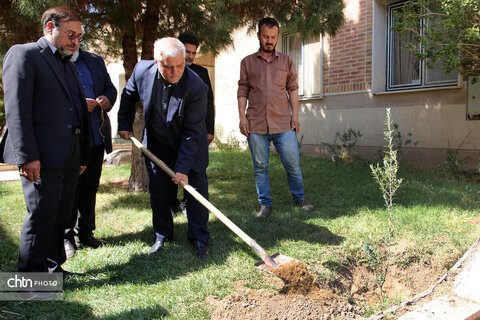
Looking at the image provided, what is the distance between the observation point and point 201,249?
3271 millimetres

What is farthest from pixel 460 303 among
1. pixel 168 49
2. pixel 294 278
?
pixel 168 49

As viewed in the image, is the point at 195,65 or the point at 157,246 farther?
the point at 195,65

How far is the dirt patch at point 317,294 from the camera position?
245cm

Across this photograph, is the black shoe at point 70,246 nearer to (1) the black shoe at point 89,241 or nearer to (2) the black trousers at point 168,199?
(1) the black shoe at point 89,241

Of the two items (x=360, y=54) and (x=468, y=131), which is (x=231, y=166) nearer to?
(x=360, y=54)

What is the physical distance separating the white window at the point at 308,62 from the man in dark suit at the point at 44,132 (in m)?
6.49

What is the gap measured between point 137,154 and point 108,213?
123 centimetres

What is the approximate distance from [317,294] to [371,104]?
562 centimetres

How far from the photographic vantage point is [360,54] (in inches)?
302

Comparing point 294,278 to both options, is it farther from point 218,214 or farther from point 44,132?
point 44,132

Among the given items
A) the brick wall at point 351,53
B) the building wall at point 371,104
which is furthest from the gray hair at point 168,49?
the brick wall at point 351,53

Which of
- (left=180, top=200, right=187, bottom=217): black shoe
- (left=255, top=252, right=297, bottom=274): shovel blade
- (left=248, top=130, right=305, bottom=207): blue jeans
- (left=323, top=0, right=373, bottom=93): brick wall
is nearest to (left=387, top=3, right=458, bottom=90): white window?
(left=323, top=0, right=373, bottom=93): brick wall

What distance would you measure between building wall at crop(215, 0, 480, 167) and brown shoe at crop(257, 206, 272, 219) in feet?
8.75

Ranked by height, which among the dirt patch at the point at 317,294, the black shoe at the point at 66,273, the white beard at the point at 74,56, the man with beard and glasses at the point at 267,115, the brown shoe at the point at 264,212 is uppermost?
the white beard at the point at 74,56
